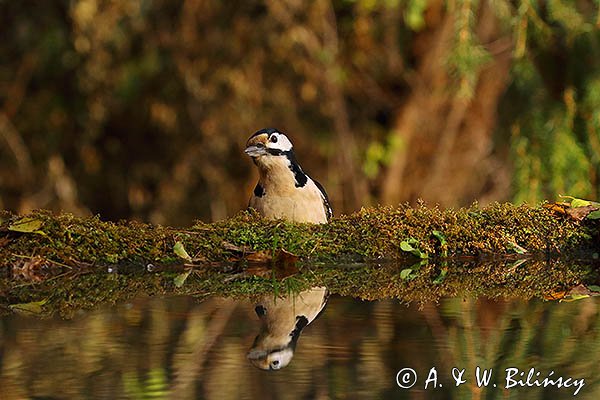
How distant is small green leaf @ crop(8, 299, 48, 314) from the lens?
11.0 ft

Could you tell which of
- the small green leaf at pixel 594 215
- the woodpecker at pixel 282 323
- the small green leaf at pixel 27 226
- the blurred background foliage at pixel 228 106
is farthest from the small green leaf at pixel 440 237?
the blurred background foliage at pixel 228 106

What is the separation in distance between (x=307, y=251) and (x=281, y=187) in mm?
703

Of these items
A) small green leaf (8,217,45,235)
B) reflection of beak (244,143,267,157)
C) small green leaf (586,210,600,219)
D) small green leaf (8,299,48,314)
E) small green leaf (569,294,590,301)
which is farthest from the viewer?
reflection of beak (244,143,267,157)

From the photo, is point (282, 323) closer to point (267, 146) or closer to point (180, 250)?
point (180, 250)

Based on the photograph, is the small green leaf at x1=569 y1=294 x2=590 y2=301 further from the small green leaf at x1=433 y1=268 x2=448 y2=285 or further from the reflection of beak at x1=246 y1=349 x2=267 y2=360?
the reflection of beak at x1=246 y1=349 x2=267 y2=360

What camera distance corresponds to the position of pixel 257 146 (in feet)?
16.6

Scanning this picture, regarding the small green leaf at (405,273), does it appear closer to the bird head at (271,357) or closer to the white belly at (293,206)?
the white belly at (293,206)

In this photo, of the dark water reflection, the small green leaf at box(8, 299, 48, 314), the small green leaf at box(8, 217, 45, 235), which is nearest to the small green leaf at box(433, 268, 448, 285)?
the dark water reflection

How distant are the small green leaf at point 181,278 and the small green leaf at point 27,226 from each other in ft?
1.75

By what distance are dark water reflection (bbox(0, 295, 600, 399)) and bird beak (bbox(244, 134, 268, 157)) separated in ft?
5.13

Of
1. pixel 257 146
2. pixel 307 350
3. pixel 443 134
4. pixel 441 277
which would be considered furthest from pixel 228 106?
pixel 307 350

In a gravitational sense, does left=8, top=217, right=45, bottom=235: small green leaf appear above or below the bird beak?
below

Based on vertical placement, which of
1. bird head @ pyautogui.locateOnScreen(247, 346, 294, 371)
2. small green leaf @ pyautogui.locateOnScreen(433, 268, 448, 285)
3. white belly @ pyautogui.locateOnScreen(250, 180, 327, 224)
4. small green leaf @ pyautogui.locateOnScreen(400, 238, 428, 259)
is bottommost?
bird head @ pyautogui.locateOnScreen(247, 346, 294, 371)

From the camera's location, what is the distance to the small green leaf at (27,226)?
414cm
